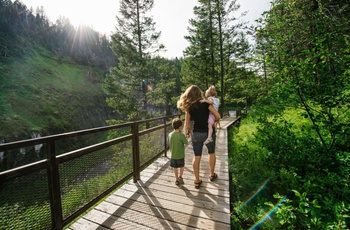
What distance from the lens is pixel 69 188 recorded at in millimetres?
2301

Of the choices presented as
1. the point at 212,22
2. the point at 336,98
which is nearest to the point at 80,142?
the point at 212,22

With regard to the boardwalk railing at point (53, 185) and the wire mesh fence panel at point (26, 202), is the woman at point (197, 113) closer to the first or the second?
the boardwalk railing at point (53, 185)

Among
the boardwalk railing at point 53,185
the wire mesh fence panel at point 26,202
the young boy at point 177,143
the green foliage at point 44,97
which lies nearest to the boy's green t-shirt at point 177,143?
the young boy at point 177,143

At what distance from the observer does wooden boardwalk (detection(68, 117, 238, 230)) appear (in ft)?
7.86

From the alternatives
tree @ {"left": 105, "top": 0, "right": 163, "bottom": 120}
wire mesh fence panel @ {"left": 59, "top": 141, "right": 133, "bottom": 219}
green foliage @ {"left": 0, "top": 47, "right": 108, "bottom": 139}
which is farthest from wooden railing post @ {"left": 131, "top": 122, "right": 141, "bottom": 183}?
green foliage @ {"left": 0, "top": 47, "right": 108, "bottom": 139}

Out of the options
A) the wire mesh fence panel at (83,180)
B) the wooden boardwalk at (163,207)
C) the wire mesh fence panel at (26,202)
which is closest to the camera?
the wire mesh fence panel at (26,202)

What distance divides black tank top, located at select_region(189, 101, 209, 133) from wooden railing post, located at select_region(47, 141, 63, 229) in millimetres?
2228

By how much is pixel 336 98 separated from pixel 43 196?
421 centimetres

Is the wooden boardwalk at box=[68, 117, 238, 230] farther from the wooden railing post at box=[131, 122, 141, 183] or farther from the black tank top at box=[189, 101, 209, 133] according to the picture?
the black tank top at box=[189, 101, 209, 133]

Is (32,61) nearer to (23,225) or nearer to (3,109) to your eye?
(3,109)

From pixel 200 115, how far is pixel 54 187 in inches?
95.0

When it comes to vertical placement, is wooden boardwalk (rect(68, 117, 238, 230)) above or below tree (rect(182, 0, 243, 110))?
below

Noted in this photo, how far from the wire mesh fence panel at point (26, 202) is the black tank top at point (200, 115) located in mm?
2365

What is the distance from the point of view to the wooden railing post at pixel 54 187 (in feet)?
6.28
